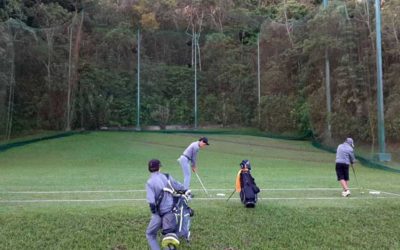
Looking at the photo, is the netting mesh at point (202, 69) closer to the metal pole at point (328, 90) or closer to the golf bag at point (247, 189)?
the metal pole at point (328, 90)

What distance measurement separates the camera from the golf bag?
31.1ft

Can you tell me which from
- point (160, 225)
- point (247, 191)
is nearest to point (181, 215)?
point (160, 225)

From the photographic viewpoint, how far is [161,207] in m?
7.06

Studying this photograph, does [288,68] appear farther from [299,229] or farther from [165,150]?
[299,229]

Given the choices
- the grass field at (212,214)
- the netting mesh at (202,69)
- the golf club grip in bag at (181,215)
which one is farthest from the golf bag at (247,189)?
the netting mesh at (202,69)

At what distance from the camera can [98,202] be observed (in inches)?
410

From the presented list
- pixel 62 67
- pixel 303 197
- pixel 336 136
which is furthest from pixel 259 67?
pixel 303 197

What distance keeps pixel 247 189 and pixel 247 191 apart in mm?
38

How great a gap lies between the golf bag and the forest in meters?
17.5

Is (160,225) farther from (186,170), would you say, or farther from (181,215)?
(186,170)

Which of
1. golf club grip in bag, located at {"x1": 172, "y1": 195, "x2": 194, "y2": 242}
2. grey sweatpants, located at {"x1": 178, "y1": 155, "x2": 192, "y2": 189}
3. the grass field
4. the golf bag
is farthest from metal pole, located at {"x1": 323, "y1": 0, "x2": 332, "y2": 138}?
Result: golf club grip in bag, located at {"x1": 172, "y1": 195, "x2": 194, "y2": 242}

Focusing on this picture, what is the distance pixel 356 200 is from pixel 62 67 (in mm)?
25542

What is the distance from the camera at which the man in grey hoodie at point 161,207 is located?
7.01 m

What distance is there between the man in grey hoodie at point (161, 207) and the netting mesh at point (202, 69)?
66.8ft
